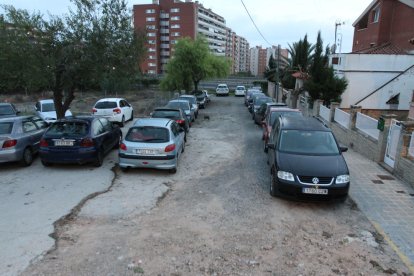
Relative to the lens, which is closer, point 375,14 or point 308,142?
point 308,142

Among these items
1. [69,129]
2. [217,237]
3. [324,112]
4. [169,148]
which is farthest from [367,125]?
[69,129]

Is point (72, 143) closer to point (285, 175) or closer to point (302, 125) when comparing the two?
point (285, 175)

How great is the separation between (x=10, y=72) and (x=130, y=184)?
19.7 ft

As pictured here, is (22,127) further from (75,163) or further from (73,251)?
(73,251)

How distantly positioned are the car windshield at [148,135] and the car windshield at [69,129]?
4.62 feet

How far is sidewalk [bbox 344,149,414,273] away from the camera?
5660 mm

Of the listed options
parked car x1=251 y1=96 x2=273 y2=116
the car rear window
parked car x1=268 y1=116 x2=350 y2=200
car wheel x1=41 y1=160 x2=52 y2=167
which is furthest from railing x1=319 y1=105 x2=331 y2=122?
car wheel x1=41 y1=160 x2=52 y2=167

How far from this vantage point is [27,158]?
31.7 ft

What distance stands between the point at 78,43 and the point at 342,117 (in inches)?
443

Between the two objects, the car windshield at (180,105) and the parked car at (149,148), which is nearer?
the parked car at (149,148)

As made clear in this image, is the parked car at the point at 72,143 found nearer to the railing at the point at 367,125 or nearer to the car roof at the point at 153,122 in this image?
the car roof at the point at 153,122

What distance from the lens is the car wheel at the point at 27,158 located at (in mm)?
9508

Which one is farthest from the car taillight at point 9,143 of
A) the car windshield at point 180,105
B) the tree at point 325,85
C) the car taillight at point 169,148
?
the tree at point 325,85

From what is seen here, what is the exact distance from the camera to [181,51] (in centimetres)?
3075
